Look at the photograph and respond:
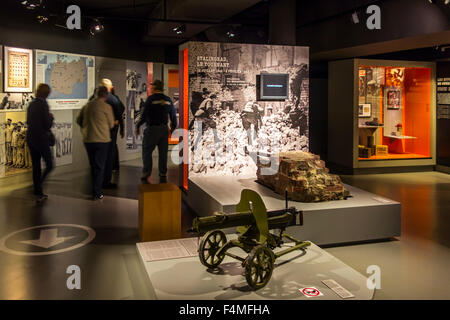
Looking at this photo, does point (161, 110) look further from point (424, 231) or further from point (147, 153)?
point (424, 231)

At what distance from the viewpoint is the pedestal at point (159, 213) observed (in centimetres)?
502

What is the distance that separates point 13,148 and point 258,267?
650 centimetres

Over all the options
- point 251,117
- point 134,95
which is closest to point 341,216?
point 251,117

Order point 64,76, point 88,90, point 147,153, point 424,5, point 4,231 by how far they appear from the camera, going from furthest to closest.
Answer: point 88,90 → point 64,76 → point 147,153 → point 424,5 → point 4,231

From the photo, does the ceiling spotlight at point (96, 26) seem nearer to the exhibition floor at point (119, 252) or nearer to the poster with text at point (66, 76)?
the poster with text at point (66, 76)

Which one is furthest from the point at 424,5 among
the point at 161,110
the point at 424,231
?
the point at 161,110

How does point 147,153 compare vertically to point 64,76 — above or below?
below

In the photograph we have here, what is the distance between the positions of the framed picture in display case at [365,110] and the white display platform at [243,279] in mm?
7076

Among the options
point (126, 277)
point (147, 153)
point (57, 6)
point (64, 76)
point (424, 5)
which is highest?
point (57, 6)

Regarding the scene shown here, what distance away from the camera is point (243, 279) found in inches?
148

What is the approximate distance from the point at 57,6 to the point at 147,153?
4427mm

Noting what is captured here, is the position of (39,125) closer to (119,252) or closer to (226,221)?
(119,252)

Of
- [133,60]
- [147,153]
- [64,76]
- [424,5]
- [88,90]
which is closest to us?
[424,5]

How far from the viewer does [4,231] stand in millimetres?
5512
